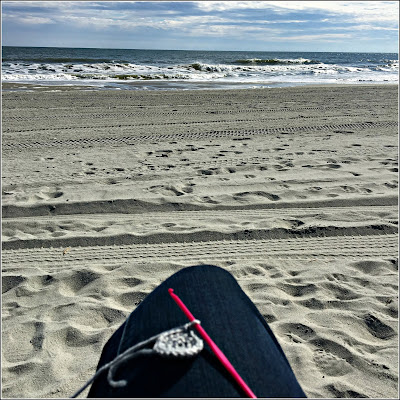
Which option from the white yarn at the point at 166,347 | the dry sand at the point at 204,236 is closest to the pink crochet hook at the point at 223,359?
the white yarn at the point at 166,347

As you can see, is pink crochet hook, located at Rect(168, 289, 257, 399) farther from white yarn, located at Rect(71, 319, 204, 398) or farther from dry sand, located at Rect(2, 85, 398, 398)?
dry sand, located at Rect(2, 85, 398, 398)

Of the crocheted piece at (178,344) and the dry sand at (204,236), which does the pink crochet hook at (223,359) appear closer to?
the crocheted piece at (178,344)

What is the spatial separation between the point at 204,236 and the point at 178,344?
2582 millimetres

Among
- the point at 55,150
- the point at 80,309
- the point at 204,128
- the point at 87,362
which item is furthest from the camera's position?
the point at 204,128

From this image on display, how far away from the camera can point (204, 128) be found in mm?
7930

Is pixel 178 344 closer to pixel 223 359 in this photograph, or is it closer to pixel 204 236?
pixel 223 359

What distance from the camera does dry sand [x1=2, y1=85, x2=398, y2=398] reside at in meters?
2.38

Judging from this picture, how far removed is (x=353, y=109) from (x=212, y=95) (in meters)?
4.63

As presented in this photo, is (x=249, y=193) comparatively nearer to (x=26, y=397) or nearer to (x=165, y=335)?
(x=26, y=397)

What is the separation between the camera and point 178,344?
116 centimetres

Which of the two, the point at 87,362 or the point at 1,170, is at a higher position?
the point at 1,170

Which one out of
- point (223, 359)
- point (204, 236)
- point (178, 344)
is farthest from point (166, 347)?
point (204, 236)

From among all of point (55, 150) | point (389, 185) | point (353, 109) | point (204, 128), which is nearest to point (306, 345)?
point (389, 185)

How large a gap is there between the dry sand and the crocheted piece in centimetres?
122
